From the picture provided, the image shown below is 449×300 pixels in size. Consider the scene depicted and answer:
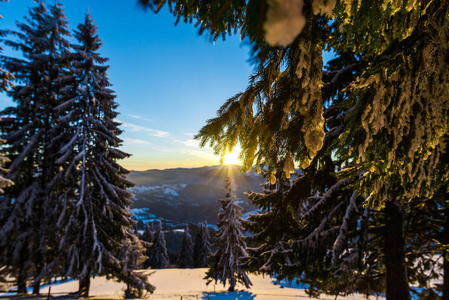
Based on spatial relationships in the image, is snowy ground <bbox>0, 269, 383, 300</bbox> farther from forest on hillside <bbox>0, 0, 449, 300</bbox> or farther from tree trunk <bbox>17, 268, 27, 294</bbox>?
forest on hillside <bbox>0, 0, 449, 300</bbox>

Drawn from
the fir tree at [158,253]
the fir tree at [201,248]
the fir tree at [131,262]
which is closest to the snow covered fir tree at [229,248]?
the fir tree at [131,262]

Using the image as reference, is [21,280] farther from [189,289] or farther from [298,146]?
[298,146]

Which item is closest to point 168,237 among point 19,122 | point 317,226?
point 19,122

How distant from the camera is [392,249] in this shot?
18.0 ft

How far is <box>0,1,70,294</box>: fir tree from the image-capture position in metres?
12.4

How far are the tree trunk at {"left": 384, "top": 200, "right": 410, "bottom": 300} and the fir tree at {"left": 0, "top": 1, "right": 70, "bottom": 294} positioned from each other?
1450cm

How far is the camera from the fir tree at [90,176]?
11266mm

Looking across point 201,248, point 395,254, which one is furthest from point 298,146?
point 201,248

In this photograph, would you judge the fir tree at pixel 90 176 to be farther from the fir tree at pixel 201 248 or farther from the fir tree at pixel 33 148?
the fir tree at pixel 201 248

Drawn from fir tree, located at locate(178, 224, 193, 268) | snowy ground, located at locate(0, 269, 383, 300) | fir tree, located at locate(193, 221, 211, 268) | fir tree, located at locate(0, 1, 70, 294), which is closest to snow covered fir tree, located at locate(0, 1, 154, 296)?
fir tree, located at locate(0, 1, 70, 294)

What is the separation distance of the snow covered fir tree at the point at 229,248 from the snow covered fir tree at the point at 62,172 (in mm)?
Answer: 8861

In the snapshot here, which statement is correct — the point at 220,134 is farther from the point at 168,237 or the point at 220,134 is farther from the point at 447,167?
the point at 168,237

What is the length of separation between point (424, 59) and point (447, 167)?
244 cm

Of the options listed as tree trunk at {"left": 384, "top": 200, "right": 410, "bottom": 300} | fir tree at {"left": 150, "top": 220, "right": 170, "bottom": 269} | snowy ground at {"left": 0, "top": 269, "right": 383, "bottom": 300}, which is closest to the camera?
tree trunk at {"left": 384, "top": 200, "right": 410, "bottom": 300}
